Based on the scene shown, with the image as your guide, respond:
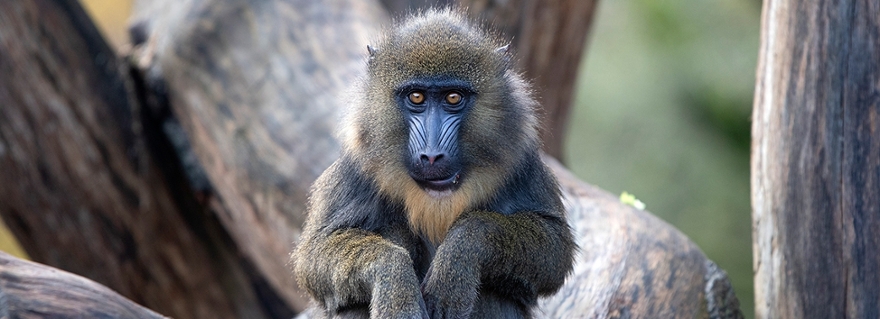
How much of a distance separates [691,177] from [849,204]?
964 centimetres

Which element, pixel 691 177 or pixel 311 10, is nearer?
pixel 311 10

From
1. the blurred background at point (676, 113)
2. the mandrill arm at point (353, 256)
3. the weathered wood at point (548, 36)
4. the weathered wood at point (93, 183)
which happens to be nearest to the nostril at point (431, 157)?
the mandrill arm at point (353, 256)

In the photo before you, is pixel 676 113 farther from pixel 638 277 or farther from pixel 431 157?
pixel 431 157

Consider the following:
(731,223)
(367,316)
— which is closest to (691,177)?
(731,223)

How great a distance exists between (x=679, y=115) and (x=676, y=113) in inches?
2.3

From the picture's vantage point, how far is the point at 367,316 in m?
3.79

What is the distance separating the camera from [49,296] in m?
3.20

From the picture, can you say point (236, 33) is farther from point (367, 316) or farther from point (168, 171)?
point (367, 316)

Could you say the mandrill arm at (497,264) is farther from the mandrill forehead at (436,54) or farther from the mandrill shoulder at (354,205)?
the mandrill forehead at (436,54)

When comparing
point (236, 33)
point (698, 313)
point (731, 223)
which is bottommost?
point (731, 223)

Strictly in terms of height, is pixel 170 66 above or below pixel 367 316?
above

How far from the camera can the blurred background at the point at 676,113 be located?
12852mm

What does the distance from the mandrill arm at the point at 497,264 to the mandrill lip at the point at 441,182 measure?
0.22 m

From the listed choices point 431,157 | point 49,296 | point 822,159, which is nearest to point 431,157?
point 431,157
